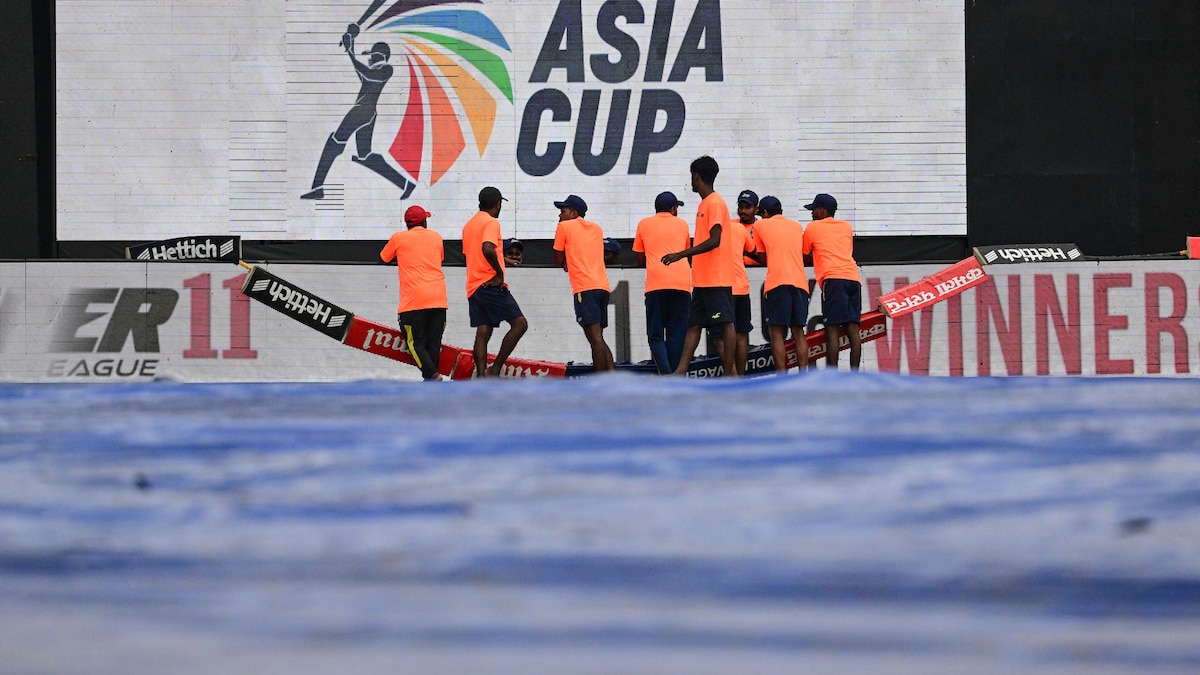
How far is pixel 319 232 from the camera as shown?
55.5 feet

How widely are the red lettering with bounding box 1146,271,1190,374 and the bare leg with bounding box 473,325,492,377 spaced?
21.9 feet

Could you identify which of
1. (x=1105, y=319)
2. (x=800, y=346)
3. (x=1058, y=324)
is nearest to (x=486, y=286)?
(x=800, y=346)

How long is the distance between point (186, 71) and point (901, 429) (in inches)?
574

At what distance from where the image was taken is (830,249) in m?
10.8

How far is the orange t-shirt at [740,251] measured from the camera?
35.0 ft

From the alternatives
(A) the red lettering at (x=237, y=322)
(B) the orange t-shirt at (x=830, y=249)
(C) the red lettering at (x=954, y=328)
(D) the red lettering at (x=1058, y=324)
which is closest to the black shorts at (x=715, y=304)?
(B) the orange t-shirt at (x=830, y=249)

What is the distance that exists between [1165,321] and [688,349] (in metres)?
5.69

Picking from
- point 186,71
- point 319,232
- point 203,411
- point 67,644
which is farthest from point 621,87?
point 67,644

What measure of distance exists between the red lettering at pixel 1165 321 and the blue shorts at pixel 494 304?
6513mm

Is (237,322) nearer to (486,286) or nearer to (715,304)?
(486,286)

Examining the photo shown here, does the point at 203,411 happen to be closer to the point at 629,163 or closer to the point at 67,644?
the point at 67,644

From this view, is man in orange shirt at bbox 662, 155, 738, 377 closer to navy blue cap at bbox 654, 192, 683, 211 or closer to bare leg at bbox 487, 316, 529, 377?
navy blue cap at bbox 654, 192, 683, 211

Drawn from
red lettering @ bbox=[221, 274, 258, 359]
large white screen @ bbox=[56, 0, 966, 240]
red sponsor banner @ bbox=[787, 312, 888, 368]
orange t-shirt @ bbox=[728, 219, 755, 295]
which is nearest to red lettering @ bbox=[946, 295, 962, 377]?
red sponsor banner @ bbox=[787, 312, 888, 368]

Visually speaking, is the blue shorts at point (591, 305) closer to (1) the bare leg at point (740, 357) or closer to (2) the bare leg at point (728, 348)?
(2) the bare leg at point (728, 348)
